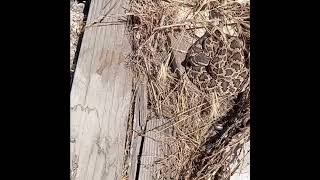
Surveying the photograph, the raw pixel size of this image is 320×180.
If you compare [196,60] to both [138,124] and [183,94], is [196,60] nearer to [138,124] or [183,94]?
[183,94]

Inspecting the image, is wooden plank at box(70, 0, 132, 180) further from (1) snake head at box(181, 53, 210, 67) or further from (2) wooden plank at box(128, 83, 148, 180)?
(1) snake head at box(181, 53, 210, 67)

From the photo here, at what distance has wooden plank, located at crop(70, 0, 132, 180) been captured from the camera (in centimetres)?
257

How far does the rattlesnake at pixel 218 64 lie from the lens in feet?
13.0

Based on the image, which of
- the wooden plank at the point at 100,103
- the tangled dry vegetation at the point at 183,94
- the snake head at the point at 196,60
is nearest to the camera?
the wooden plank at the point at 100,103

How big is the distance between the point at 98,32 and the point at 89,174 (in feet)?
2.85

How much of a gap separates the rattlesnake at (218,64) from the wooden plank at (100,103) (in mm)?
1016

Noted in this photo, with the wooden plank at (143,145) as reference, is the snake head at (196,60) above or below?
above

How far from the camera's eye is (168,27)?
3.76 meters

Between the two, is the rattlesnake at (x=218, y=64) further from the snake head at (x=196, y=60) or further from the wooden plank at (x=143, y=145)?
the wooden plank at (x=143, y=145)

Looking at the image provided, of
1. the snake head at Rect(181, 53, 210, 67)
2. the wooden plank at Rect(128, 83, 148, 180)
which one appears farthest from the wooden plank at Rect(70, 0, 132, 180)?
the snake head at Rect(181, 53, 210, 67)

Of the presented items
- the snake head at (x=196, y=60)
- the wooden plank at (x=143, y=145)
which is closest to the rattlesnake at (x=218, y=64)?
the snake head at (x=196, y=60)

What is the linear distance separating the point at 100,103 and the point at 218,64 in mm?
1856
